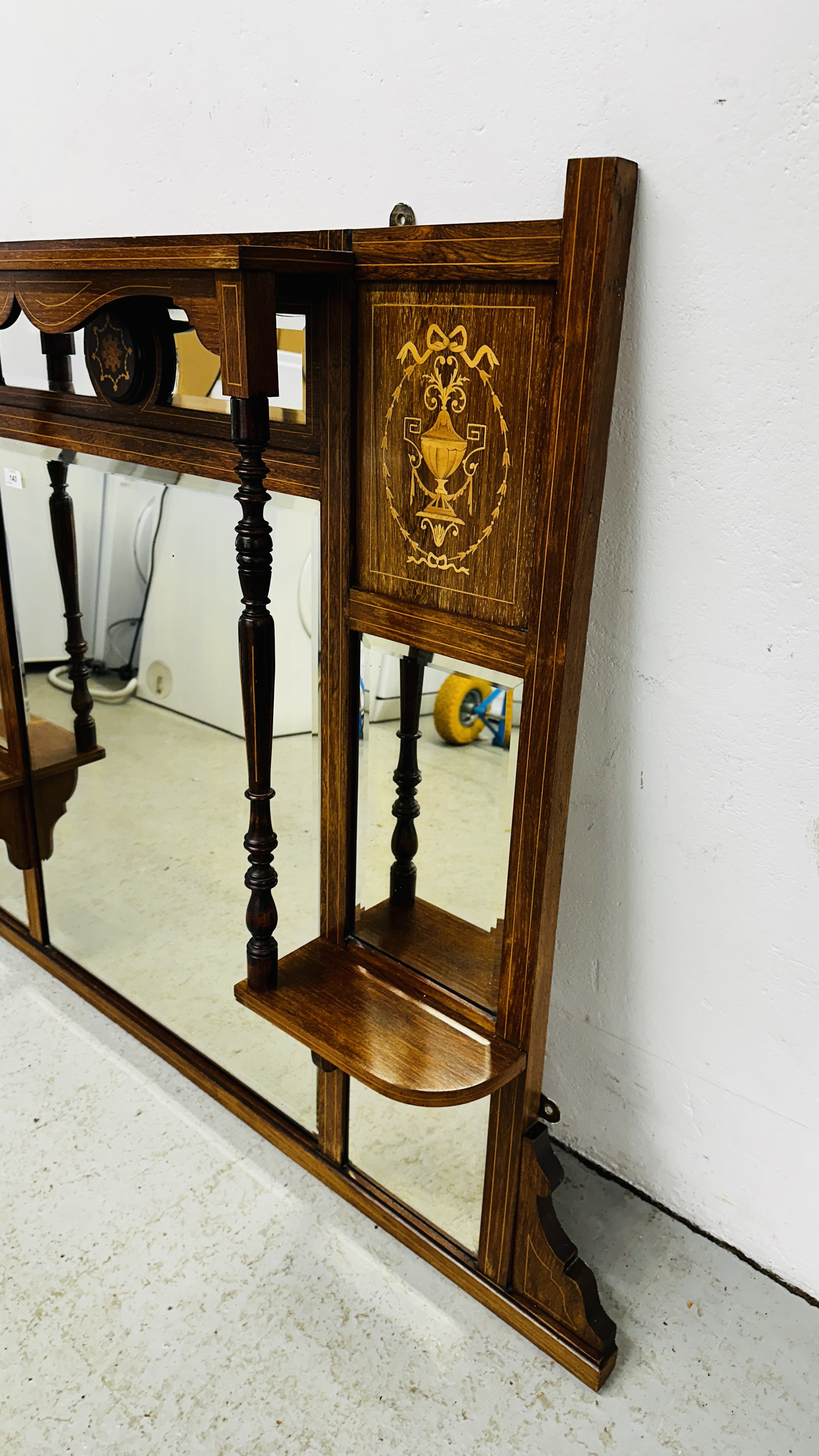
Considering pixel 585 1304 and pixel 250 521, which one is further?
pixel 585 1304

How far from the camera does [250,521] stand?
1353mm

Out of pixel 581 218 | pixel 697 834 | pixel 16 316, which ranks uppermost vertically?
pixel 581 218

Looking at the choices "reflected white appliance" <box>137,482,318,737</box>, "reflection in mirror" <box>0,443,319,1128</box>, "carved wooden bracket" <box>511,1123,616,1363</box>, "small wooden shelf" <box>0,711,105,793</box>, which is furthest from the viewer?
"small wooden shelf" <box>0,711,105,793</box>

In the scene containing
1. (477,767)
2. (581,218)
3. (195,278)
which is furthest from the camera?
(477,767)

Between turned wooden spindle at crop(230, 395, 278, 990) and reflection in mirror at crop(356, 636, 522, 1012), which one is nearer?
turned wooden spindle at crop(230, 395, 278, 990)

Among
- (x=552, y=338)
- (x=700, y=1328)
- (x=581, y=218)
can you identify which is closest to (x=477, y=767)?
(x=552, y=338)

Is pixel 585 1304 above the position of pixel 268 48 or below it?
below

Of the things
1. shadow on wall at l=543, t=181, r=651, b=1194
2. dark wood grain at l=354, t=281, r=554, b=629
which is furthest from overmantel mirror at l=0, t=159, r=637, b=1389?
shadow on wall at l=543, t=181, r=651, b=1194

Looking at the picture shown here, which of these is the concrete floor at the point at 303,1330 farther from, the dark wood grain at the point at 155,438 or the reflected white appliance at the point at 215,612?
the dark wood grain at the point at 155,438

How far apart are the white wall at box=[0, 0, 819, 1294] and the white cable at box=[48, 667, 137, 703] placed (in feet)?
2.91

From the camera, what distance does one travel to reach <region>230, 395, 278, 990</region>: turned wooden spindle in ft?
4.37

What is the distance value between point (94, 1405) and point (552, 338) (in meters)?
1.63

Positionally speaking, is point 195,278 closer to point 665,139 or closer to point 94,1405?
point 665,139

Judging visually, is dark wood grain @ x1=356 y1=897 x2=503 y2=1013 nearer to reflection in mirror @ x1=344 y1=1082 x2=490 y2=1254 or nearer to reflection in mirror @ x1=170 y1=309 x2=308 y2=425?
reflection in mirror @ x1=344 y1=1082 x2=490 y2=1254
